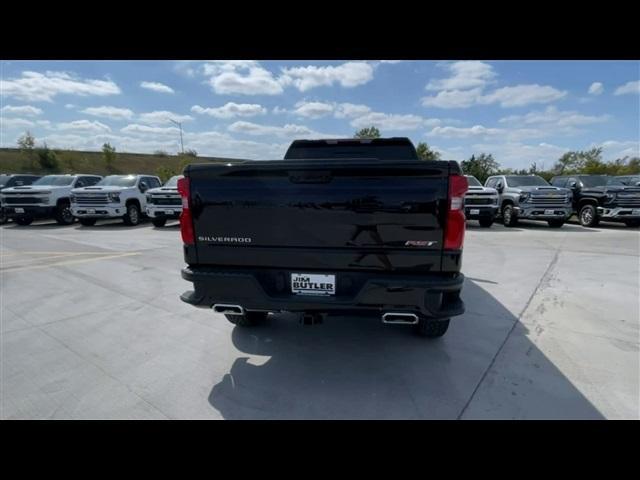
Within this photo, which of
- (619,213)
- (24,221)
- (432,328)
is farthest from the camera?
(24,221)

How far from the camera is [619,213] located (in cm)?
1227

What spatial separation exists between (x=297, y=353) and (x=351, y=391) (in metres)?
0.80

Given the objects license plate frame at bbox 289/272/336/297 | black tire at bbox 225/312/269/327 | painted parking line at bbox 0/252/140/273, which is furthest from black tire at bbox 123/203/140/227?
license plate frame at bbox 289/272/336/297

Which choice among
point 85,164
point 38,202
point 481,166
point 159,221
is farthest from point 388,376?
point 85,164

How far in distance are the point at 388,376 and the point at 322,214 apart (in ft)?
5.16

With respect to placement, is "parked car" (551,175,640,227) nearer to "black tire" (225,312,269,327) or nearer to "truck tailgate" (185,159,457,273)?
"truck tailgate" (185,159,457,273)

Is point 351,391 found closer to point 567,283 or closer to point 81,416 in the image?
point 81,416

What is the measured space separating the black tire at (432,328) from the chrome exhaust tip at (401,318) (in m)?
1.00

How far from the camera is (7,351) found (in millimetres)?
3252

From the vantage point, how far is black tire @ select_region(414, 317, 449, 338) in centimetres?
330

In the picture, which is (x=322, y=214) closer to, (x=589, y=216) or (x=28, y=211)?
(x=589, y=216)

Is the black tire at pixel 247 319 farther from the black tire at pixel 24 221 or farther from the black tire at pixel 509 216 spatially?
the black tire at pixel 24 221

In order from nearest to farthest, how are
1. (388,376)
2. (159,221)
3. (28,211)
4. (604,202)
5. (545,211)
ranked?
(388,376)
(545,211)
(604,202)
(28,211)
(159,221)
